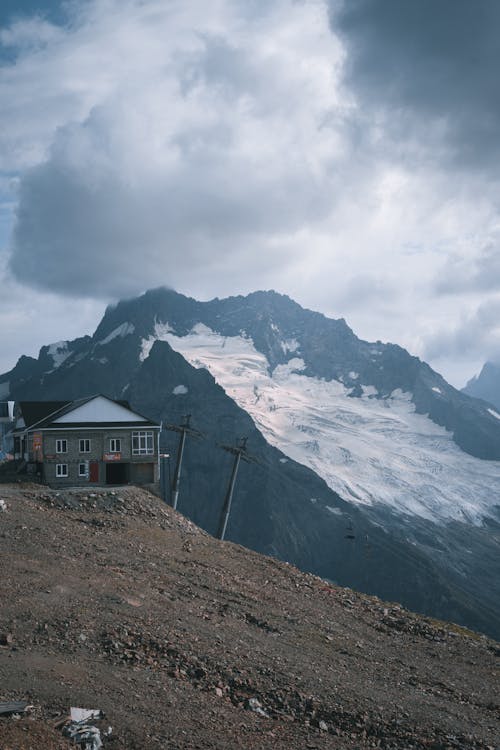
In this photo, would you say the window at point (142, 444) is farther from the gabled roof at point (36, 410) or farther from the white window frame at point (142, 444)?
the gabled roof at point (36, 410)

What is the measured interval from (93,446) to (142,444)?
4.15 m

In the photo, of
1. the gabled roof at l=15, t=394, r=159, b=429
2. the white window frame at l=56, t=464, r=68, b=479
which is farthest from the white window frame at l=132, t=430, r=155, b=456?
the white window frame at l=56, t=464, r=68, b=479

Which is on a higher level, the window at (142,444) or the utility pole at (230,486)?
the window at (142,444)

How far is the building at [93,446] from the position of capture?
53.1 metres

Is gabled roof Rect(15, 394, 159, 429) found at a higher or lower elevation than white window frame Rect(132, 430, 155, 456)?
higher

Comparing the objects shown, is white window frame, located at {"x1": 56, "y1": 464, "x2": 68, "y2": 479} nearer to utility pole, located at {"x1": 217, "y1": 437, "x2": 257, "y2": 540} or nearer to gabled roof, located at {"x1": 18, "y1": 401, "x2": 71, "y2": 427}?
gabled roof, located at {"x1": 18, "y1": 401, "x2": 71, "y2": 427}

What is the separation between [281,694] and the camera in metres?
21.7

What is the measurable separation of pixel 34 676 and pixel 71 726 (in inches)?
107

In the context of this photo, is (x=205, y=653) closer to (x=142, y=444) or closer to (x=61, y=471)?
(x=61, y=471)

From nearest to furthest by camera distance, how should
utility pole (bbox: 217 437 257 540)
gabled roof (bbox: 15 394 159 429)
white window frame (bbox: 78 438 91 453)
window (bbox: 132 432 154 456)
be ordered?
white window frame (bbox: 78 438 91 453) < gabled roof (bbox: 15 394 159 429) < utility pole (bbox: 217 437 257 540) < window (bbox: 132 432 154 456)

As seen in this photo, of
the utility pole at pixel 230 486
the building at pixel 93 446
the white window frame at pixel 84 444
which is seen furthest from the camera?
the utility pole at pixel 230 486

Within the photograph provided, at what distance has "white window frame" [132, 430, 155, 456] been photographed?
5597cm

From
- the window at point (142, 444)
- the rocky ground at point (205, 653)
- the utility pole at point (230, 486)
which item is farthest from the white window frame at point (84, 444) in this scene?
the rocky ground at point (205, 653)

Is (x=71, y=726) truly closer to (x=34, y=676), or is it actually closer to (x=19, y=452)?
(x=34, y=676)
